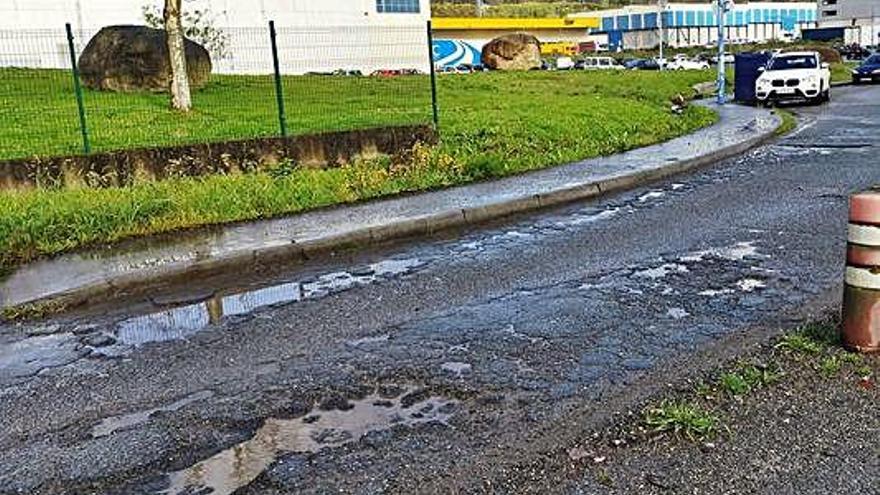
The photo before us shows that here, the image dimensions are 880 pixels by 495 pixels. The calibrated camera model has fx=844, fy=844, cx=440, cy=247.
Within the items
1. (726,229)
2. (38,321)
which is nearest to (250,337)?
(38,321)

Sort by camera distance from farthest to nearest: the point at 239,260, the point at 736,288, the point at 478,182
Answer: the point at 478,182 < the point at 239,260 < the point at 736,288

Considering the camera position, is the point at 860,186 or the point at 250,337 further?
the point at 860,186

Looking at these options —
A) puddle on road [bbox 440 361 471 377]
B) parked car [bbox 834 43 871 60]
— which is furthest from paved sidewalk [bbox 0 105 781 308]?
parked car [bbox 834 43 871 60]

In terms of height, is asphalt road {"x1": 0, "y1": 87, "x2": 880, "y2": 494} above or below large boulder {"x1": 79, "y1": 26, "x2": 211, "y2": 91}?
below

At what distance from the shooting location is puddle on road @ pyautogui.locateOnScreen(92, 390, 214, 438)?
434cm

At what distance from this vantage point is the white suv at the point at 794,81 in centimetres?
2605

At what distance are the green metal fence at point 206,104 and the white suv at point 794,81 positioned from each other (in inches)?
415

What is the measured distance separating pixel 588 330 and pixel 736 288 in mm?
1507

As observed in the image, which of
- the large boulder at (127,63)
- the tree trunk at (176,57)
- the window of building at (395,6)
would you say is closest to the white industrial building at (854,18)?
the window of building at (395,6)

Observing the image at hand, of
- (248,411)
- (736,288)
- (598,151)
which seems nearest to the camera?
(248,411)

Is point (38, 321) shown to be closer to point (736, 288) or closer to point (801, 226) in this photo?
point (736, 288)

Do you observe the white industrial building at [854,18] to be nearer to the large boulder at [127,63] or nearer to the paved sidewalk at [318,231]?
the large boulder at [127,63]

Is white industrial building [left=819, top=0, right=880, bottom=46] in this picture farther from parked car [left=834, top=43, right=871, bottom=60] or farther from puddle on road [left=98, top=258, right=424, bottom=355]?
puddle on road [left=98, top=258, right=424, bottom=355]

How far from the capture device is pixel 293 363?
5.19 metres
